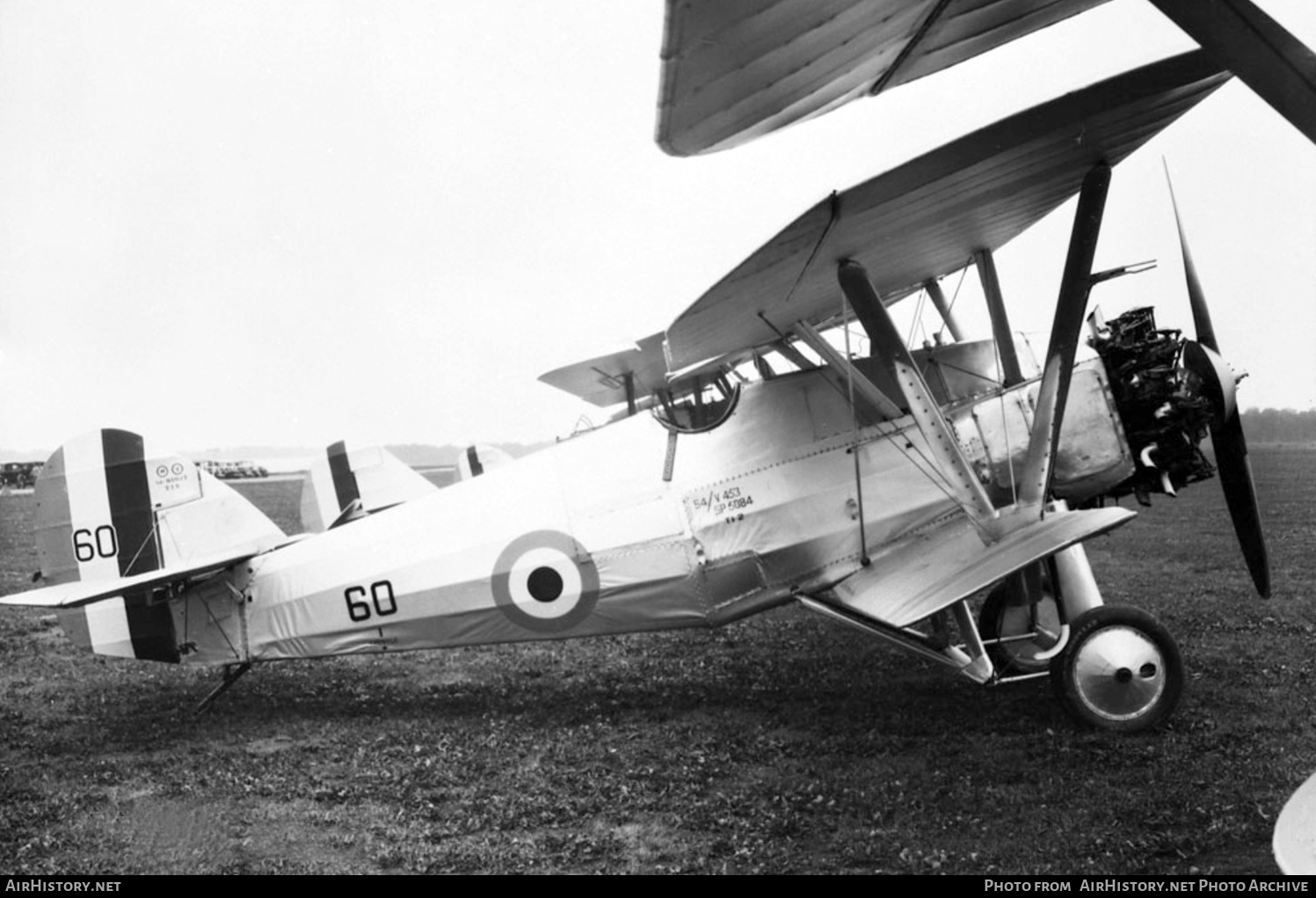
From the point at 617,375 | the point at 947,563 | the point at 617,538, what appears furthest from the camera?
the point at 617,375

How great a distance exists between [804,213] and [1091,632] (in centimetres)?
267

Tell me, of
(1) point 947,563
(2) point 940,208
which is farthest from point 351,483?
(2) point 940,208

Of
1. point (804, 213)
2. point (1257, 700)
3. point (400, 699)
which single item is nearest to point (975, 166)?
point (804, 213)

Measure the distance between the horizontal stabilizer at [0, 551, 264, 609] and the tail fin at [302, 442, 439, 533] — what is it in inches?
165

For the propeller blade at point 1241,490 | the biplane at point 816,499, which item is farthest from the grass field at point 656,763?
the propeller blade at point 1241,490

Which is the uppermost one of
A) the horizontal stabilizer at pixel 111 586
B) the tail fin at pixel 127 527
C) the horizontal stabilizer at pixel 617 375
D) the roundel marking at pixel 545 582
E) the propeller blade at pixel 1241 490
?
the horizontal stabilizer at pixel 617 375

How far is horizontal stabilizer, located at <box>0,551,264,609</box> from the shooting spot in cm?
507

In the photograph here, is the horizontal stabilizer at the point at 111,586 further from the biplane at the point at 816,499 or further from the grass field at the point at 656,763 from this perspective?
the grass field at the point at 656,763

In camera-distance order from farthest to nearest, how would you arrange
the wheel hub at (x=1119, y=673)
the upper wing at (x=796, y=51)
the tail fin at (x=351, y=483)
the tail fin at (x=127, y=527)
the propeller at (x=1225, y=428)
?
the tail fin at (x=351, y=483), the tail fin at (x=127, y=527), the propeller at (x=1225, y=428), the wheel hub at (x=1119, y=673), the upper wing at (x=796, y=51)

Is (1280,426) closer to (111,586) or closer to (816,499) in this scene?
(816,499)

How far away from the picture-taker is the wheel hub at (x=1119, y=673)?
4.56 m

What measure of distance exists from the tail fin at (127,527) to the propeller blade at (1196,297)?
6004 millimetres

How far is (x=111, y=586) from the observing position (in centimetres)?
530

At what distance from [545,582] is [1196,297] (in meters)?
4.12
